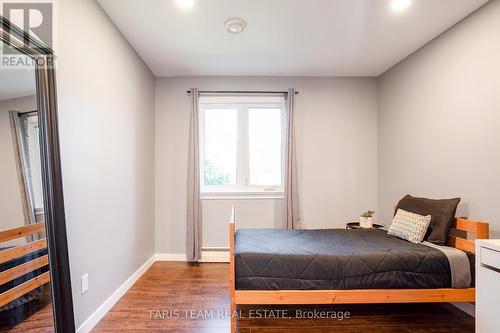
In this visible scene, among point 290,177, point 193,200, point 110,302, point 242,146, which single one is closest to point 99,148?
point 110,302

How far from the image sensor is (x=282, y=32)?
2568 mm

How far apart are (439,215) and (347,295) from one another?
1143mm

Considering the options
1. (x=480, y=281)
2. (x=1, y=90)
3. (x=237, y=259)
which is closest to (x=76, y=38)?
(x=1, y=90)

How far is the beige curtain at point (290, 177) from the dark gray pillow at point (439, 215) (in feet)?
4.64

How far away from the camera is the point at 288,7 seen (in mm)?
2193

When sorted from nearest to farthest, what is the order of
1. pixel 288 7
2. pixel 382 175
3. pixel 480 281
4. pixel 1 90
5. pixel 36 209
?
1. pixel 1 90
2. pixel 36 209
3. pixel 480 281
4. pixel 288 7
5. pixel 382 175

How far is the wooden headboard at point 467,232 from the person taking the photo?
204 cm

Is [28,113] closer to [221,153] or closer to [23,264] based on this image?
[23,264]

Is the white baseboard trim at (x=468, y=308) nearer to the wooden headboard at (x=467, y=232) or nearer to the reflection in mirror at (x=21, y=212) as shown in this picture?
the wooden headboard at (x=467, y=232)

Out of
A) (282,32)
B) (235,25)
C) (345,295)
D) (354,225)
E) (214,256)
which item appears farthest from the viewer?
(214,256)

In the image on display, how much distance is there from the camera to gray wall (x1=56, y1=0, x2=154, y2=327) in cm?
184

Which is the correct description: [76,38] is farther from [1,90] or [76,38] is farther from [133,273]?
[133,273]

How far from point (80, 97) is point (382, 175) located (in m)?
3.53

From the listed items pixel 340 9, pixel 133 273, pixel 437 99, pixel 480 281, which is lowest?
pixel 133 273
